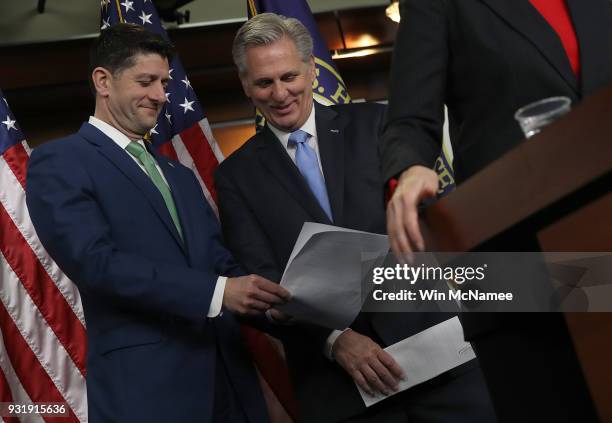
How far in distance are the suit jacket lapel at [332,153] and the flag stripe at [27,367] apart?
4.36 ft

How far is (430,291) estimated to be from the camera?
233 centimetres

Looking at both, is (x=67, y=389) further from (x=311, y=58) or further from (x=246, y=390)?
(x=311, y=58)

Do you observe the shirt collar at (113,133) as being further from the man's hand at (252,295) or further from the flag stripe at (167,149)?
the flag stripe at (167,149)

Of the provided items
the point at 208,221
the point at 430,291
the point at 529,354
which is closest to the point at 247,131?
the point at 208,221

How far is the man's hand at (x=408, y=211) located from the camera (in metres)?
1.32

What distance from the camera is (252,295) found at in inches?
88.5

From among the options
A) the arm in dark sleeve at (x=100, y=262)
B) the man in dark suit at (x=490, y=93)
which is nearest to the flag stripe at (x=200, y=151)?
the arm in dark sleeve at (x=100, y=262)

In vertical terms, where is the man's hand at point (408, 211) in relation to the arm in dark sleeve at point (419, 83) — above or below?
below

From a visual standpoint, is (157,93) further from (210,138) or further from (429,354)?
(429,354)

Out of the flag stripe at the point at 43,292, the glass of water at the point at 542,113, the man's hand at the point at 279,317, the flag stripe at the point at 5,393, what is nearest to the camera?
the glass of water at the point at 542,113

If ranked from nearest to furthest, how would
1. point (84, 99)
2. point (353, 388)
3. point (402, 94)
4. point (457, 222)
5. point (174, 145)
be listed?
point (457, 222)
point (402, 94)
point (353, 388)
point (174, 145)
point (84, 99)

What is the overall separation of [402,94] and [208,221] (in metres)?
1.15

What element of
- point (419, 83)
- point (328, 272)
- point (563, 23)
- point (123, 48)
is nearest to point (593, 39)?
point (563, 23)

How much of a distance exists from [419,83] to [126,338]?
1.10m
